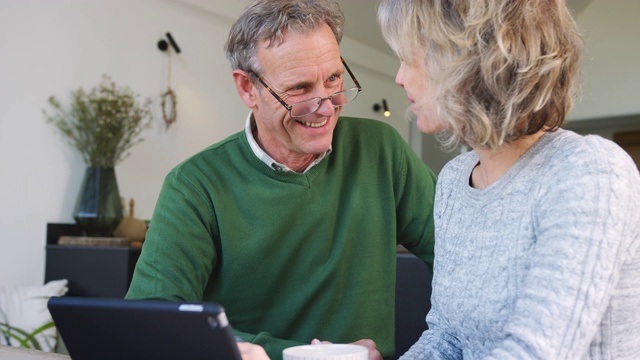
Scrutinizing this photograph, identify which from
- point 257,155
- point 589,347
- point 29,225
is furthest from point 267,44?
point 29,225

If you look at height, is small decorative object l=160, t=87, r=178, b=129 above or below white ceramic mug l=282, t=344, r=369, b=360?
above

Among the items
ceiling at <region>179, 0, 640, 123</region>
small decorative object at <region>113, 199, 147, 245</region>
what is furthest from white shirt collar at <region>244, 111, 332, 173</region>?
ceiling at <region>179, 0, 640, 123</region>

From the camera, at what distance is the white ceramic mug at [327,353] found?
35.4 inches

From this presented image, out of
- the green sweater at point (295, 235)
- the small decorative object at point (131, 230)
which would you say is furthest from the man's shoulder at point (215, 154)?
the small decorative object at point (131, 230)

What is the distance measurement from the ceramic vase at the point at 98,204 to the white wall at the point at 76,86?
0.60 feet

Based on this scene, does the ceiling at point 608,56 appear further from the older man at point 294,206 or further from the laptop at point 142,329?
the laptop at point 142,329

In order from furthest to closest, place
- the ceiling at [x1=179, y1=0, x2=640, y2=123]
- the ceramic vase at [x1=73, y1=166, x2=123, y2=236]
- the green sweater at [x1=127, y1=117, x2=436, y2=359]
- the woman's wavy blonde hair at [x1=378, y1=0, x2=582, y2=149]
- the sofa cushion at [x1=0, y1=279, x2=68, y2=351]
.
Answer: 1. the ceiling at [x1=179, y1=0, x2=640, y2=123]
2. the ceramic vase at [x1=73, y1=166, x2=123, y2=236]
3. the sofa cushion at [x1=0, y1=279, x2=68, y2=351]
4. the green sweater at [x1=127, y1=117, x2=436, y2=359]
5. the woman's wavy blonde hair at [x1=378, y1=0, x2=582, y2=149]

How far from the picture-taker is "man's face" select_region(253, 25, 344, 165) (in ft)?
5.57

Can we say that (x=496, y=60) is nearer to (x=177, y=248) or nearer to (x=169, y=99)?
(x=177, y=248)

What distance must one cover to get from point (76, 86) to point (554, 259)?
12.6 ft

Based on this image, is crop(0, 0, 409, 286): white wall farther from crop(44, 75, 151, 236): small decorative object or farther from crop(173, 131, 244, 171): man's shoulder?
crop(173, 131, 244, 171): man's shoulder

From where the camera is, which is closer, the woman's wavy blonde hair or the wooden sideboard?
the woman's wavy blonde hair

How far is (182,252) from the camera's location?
5.17 feet

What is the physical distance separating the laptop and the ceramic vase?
3.16m
